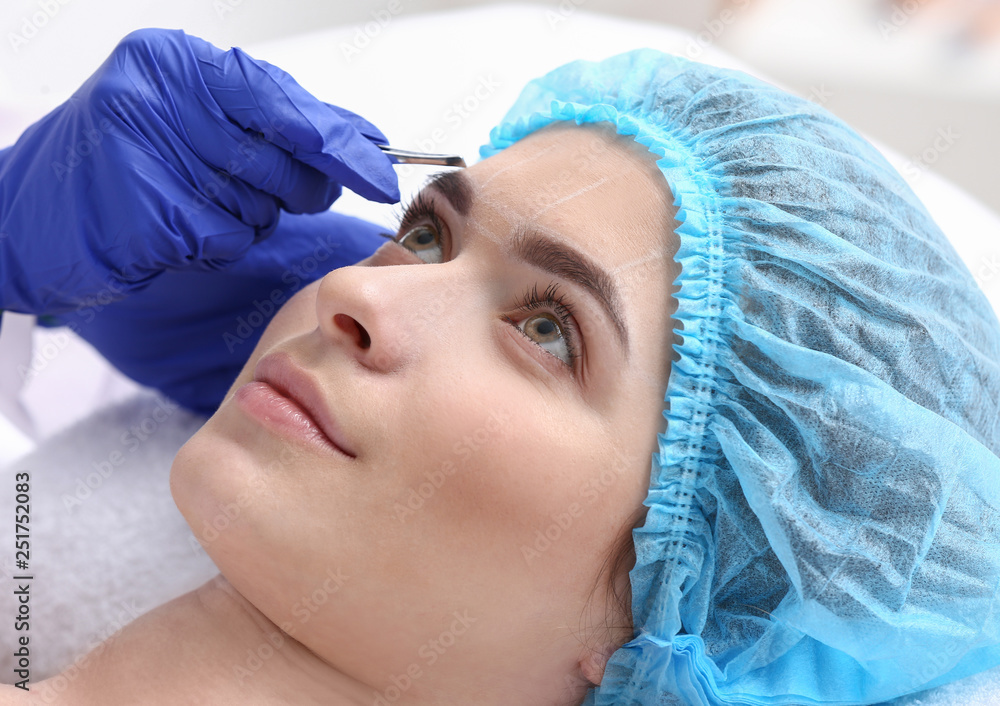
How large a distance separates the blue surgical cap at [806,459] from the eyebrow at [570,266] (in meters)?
0.07

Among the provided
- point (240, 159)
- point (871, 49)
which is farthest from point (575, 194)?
point (871, 49)

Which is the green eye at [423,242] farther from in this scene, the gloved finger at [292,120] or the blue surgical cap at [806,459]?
the blue surgical cap at [806,459]

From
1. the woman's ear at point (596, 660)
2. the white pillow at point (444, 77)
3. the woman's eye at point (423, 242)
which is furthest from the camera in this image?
the white pillow at point (444, 77)

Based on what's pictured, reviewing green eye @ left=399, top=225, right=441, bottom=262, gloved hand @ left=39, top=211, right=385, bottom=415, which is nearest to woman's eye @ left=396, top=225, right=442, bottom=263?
green eye @ left=399, top=225, right=441, bottom=262

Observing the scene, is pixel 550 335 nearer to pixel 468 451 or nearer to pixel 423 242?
pixel 468 451

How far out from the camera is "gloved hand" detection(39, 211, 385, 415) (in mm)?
1477

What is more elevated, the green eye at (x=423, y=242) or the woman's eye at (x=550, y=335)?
the woman's eye at (x=550, y=335)

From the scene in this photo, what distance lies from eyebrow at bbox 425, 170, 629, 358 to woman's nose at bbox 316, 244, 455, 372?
0.09 meters

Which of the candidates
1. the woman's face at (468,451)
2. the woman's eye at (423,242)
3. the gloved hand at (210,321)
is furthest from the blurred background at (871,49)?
the woman's face at (468,451)

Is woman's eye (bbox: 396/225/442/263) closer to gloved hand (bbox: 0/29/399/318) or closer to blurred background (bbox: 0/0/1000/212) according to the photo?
gloved hand (bbox: 0/29/399/318)

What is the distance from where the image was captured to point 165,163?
1197 millimetres

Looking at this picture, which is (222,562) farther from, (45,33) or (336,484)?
(45,33)

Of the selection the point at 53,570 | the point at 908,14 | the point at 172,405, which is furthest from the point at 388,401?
the point at 908,14

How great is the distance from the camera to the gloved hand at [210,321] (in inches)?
58.1
